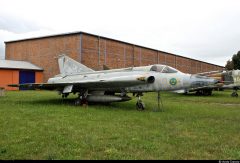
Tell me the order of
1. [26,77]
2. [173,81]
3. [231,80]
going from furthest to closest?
[26,77]
[231,80]
[173,81]

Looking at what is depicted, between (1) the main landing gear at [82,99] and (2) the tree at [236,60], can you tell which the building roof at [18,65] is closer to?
(1) the main landing gear at [82,99]

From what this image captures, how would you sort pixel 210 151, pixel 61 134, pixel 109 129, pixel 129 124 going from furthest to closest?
pixel 129 124 → pixel 109 129 → pixel 61 134 → pixel 210 151

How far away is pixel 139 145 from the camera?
530 cm

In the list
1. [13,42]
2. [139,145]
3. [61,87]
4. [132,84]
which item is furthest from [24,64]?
[139,145]

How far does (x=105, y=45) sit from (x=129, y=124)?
96.2 feet

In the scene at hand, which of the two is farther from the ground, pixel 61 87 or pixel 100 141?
pixel 61 87

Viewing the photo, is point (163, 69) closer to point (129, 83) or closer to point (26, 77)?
point (129, 83)

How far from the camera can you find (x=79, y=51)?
3275cm

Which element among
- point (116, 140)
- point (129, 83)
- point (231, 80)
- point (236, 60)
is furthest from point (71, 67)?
point (236, 60)

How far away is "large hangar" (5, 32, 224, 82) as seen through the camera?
3338 cm

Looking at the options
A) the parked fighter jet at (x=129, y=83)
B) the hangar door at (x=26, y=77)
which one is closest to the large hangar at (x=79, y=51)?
the hangar door at (x=26, y=77)

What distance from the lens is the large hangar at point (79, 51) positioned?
3338 centimetres

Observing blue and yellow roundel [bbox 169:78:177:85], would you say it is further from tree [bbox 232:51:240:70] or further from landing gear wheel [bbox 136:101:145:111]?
tree [bbox 232:51:240:70]

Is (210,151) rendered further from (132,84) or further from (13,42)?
(13,42)
